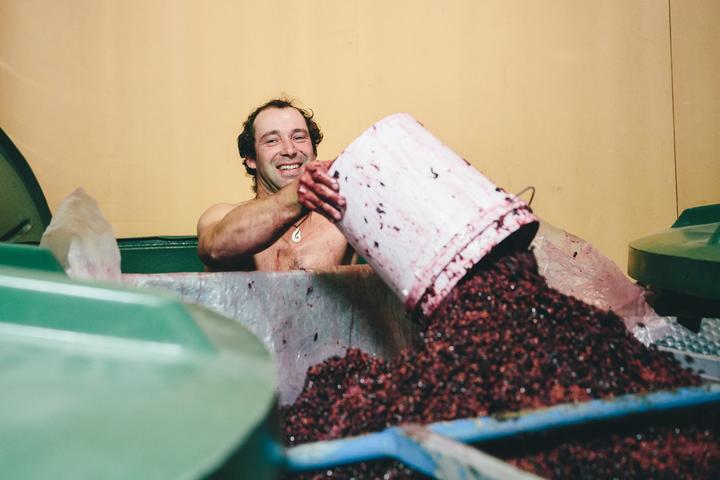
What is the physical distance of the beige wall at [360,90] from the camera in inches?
91.3

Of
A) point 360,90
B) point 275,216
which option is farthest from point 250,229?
point 360,90

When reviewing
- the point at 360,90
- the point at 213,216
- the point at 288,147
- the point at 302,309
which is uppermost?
the point at 360,90

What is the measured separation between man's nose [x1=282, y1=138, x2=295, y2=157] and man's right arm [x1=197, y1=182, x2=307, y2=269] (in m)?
0.55

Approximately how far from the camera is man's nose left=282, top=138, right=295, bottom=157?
2.08 meters

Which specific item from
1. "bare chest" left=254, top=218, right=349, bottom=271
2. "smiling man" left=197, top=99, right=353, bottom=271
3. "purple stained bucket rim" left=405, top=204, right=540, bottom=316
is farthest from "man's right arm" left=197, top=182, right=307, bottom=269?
"purple stained bucket rim" left=405, top=204, right=540, bottom=316

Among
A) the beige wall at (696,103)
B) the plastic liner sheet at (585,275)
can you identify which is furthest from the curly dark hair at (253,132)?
the beige wall at (696,103)

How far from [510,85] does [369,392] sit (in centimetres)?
223

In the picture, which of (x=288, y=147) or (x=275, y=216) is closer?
(x=275, y=216)

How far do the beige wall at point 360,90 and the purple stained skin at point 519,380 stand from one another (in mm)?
1748

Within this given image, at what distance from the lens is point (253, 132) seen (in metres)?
2.21

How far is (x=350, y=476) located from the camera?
2.33 feet

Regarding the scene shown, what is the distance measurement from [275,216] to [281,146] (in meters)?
0.79

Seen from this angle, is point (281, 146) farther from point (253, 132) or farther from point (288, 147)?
point (253, 132)

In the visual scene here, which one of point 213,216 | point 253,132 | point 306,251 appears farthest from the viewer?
point 253,132
